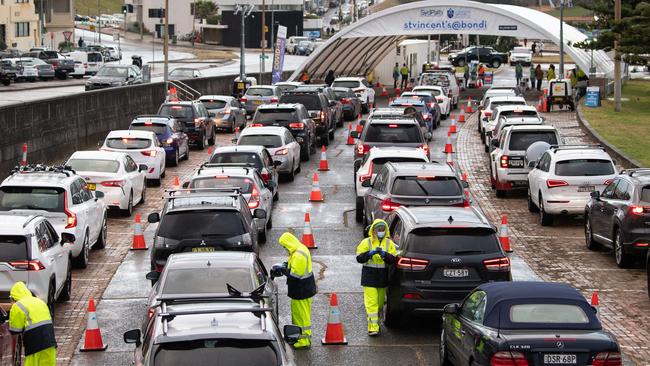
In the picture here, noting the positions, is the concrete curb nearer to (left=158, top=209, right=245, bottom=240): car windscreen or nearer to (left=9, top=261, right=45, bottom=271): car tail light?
(left=158, top=209, right=245, bottom=240): car windscreen

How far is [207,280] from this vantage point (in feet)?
45.5

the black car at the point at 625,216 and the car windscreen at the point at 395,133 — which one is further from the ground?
the car windscreen at the point at 395,133

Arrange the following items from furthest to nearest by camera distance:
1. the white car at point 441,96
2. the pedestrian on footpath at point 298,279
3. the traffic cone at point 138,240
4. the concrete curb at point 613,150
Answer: the white car at point 441,96 → the concrete curb at point 613,150 → the traffic cone at point 138,240 → the pedestrian on footpath at point 298,279

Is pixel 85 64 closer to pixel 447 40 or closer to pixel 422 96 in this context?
pixel 422 96

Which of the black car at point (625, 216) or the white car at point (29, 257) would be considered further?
the black car at point (625, 216)

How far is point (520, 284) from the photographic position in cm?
1308

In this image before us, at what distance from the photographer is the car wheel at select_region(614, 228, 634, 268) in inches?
845

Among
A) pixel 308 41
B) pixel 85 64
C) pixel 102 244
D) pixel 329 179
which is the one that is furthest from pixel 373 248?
pixel 308 41

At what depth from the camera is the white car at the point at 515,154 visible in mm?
30672

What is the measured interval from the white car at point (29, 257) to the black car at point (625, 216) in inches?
365

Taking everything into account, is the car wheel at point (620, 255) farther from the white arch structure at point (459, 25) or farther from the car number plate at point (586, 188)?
the white arch structure at point (459, 25)

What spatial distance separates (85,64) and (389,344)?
241 ft

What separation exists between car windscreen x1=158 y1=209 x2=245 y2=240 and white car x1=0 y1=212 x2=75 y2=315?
1599 mm

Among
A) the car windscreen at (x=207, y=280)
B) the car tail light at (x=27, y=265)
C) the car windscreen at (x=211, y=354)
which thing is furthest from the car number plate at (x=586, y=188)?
the car windscreen at (x=211, y=354)
